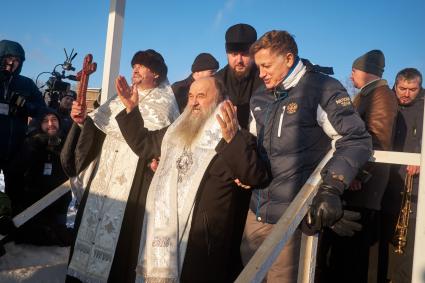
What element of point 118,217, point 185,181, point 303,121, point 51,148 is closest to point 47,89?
point 51,148

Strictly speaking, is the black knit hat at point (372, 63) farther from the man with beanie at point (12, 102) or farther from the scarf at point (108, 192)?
the man with beanie at point (12, 102)

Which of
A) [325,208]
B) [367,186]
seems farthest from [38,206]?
[367,186]

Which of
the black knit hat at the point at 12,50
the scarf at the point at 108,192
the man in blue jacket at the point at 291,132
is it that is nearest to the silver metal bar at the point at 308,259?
the man in blue jacket at the point at 291,132

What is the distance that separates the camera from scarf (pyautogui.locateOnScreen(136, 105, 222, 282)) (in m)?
2.47

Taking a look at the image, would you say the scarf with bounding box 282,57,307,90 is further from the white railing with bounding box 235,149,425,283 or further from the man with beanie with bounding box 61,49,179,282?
the man with beanie with bounding box 61,49,179,282

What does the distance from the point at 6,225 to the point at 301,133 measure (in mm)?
2271

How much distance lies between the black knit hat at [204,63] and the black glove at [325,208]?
9.37ft

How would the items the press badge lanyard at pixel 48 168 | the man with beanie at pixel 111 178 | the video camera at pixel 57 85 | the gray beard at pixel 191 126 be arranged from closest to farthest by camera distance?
the gray beard at pixel 191 126 → the man with beanie at pixel 111 178 → the press badge lanyard at pixel 48 168 → the video camera at pixel 57 85

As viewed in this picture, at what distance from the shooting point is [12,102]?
4086 millimetres

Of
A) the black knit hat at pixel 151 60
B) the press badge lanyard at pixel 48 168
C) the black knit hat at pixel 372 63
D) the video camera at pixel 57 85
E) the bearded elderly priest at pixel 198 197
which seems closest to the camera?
the bearded elderly priest at pixel 198 197

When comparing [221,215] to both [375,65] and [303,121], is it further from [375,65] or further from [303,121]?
[375,65]

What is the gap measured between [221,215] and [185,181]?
320mm

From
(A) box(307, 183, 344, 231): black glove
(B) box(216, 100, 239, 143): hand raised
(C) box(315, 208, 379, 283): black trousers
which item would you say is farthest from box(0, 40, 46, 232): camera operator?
(A) box(307, 183, 344, 231): black glove

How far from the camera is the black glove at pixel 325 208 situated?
1817mm
